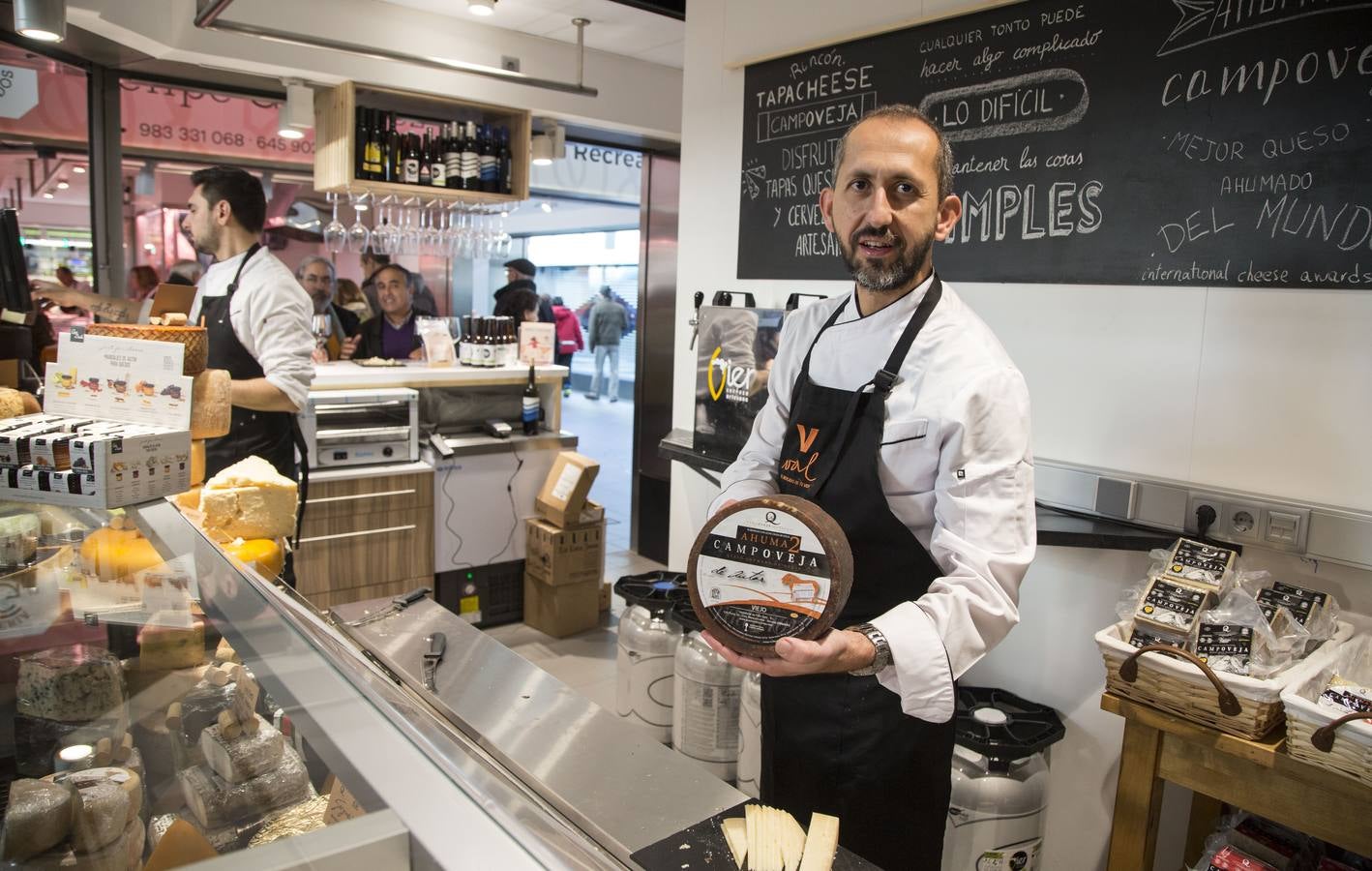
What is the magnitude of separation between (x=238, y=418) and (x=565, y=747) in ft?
7.83

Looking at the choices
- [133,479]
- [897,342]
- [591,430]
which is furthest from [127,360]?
[591,430]

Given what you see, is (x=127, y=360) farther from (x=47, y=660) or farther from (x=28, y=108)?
(x=28, y=108)

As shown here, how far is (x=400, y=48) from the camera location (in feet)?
16.5

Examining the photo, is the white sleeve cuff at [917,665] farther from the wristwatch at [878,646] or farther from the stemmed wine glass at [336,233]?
the stemmed wine glass at [336,233]

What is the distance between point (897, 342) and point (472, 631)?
1047mm

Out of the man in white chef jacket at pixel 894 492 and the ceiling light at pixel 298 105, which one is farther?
the ceiling light at pixel 298 105

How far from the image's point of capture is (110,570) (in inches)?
57.1

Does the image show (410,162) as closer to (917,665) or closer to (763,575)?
(763,575)

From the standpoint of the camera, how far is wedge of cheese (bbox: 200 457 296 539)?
1901 millimetres

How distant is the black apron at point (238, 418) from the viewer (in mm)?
3148

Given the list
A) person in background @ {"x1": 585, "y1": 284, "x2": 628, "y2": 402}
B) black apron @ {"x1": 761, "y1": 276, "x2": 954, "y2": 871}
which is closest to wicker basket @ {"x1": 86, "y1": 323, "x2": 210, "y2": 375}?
black apron @ {"x1": 761, "y1": 276, "x2": 954, "y2": 871}

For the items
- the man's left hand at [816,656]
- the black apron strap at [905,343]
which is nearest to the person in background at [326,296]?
the black apron strap at [905,343]

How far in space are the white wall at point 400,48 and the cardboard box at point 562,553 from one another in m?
2.54

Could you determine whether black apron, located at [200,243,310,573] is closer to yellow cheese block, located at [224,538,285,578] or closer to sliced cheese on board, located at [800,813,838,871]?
yellow cheese block, located at [224,538,285,578]
